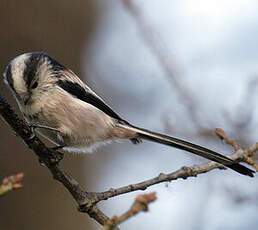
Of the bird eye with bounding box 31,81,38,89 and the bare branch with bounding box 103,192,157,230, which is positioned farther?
the bird eye with bounding box 31,81,38,89

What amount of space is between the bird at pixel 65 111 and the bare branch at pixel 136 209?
1.06 meters

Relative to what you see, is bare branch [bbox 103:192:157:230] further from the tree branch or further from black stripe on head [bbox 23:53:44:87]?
black stripe on head [bbox 23:53:44:87]

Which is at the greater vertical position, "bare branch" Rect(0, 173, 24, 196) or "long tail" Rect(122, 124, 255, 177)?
Result: "long tail" Rect(122, 124, 255, 177)

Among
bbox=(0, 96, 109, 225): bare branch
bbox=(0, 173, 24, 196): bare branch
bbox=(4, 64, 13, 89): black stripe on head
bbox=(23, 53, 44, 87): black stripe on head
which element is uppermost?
bbox=(23, 53, 44, 87): black stripe on head

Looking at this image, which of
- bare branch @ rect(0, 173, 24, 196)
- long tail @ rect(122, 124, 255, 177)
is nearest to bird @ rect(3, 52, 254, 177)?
long tail @ rect(122, 124, 255, 177)

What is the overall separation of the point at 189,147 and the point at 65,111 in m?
0.54

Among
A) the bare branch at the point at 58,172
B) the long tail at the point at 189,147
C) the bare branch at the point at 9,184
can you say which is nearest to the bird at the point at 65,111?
the long tail at the point at 189,147

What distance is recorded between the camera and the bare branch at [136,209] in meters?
1.57

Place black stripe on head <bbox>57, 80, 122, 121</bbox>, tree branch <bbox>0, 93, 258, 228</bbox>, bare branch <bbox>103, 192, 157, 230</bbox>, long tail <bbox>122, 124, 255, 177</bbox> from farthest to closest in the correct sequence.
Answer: black stripe on head <bbox>57, 80, 122, 121</bbox>
long tail <bbox>122, 124, 255, 177</bbox>
tree branch <bbox>0, 93, 258, 228</bbox>
bare branch <bbox>103, 192, 157, 230</bbox>

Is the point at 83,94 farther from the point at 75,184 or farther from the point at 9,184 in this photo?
the point at 9,184

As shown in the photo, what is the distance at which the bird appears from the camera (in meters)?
2.82

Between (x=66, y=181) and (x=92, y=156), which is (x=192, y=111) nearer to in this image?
(x=66, y=181)

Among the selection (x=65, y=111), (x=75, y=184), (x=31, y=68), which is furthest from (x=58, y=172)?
(x=31, y=68)

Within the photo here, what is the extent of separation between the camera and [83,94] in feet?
10.1
